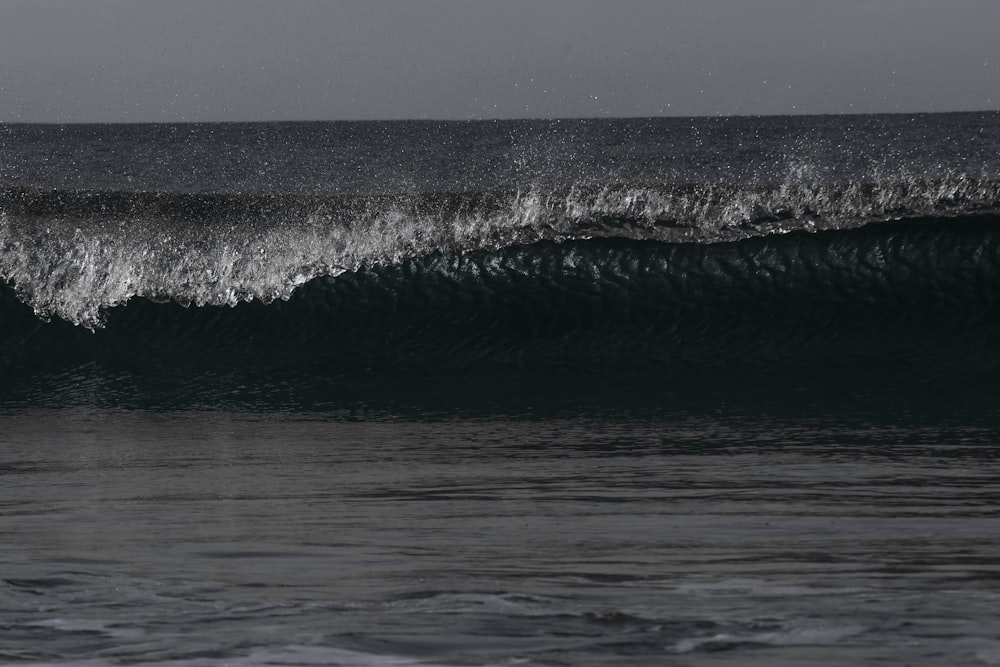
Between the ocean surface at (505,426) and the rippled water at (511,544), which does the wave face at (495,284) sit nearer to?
the ocean surface at (505,426)

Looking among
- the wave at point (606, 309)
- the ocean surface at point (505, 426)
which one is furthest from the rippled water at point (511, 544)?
the wave at point (606, 309)

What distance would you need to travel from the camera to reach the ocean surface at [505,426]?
189cm

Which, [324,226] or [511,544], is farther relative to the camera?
[324,226]

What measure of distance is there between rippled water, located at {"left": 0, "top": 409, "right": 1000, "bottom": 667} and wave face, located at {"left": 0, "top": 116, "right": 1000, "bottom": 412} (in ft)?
4.72

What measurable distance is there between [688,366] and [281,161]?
145 ft

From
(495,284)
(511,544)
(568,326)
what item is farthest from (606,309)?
(511,544)

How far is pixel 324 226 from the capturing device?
648 cm

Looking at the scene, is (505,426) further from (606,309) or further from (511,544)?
(606,309)

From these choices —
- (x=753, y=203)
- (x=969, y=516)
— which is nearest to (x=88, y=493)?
(x=969, y=516)

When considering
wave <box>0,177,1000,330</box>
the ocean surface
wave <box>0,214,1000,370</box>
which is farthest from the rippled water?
wave <box>0,177,1000,330</box>

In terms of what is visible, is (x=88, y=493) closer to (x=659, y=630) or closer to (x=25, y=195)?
(x=659, y=630)

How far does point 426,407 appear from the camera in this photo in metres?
4.79

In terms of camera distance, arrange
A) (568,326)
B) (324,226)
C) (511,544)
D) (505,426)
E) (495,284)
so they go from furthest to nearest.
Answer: (324,226) < (495,284) < (568,326) < (505,426) < (511,544)

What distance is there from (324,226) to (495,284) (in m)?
1.01
